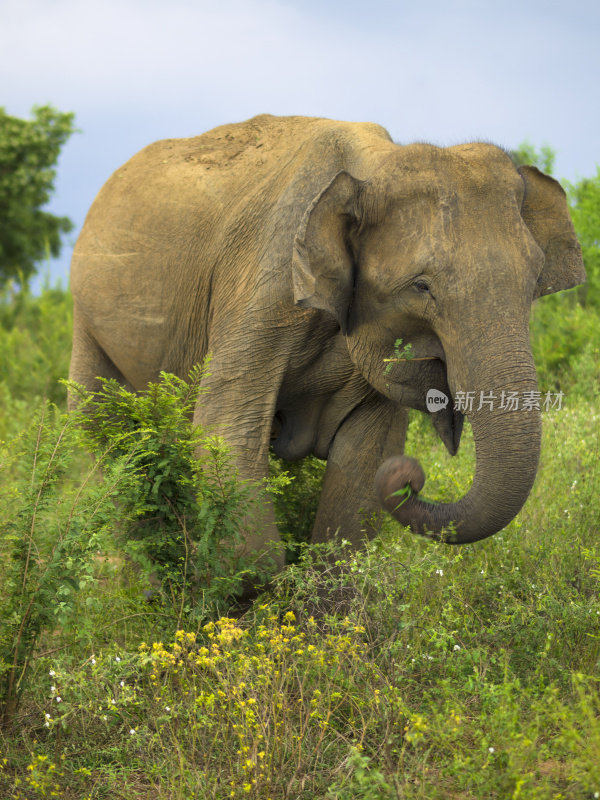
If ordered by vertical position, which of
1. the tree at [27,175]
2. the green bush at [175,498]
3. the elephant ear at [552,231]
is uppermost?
the tree at [27,175]

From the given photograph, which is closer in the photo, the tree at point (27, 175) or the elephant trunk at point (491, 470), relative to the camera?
the elephant trunk at point (491, 470)

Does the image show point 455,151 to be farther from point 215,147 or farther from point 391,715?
point 391,715

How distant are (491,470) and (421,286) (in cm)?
96

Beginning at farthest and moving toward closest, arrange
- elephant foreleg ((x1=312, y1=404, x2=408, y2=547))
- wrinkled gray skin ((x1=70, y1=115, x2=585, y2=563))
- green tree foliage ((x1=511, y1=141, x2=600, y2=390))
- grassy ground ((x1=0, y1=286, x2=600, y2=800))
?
green tree foliage ((x1=511, y1=141, x2=600, y2=390)) < elephant foreleg ((x1=312, y1=404, x2=408, y2=547)) < wrinkled gray skin ((x1=70, y1=115, x2=585, y2=563)) < grassy ground ((x1=0, y1=286, x2=600, y2=800))

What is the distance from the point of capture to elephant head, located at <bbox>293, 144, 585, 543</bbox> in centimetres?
461

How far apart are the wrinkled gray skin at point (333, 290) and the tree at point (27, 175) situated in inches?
1014

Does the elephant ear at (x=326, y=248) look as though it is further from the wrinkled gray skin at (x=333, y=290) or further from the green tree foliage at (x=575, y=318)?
the green tree foliage at (x=575, y=318)

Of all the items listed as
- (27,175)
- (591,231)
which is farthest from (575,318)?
(27,175)

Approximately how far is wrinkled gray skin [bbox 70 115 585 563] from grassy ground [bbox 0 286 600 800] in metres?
0.63

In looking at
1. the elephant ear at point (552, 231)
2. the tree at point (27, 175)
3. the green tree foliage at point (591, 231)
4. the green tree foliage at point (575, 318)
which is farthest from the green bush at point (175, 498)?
the tree at point (27, 175)

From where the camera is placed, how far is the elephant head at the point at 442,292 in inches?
181

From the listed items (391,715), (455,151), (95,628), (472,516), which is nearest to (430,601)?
(472,516)

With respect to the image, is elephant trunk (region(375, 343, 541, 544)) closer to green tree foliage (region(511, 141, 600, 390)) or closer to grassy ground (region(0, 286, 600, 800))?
grassy ground (region(0, 286, 600, 800))

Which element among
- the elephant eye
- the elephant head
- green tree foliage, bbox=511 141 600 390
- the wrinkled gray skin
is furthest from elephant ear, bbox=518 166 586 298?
green tree foliage, bbox=511 141 600 390
